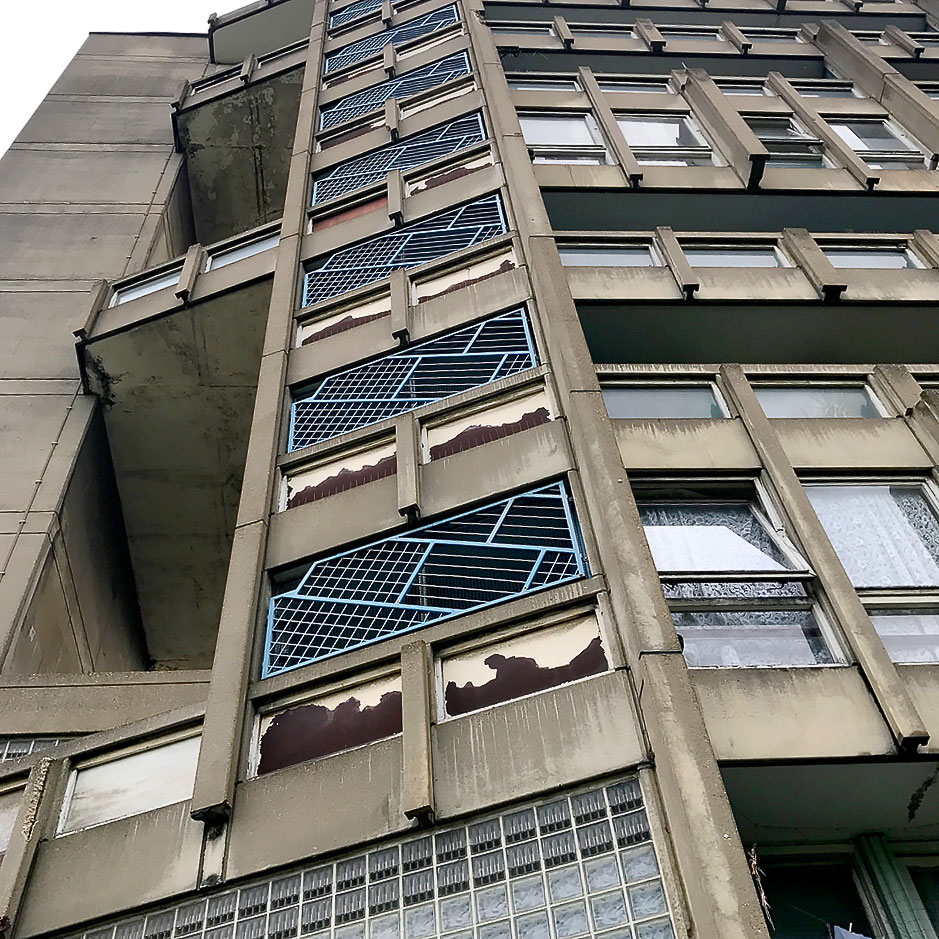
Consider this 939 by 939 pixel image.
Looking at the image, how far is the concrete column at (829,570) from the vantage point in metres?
6.66

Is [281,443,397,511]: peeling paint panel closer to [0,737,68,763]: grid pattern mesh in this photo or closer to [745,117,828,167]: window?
[0,737,68,763]: grid pattern mesh

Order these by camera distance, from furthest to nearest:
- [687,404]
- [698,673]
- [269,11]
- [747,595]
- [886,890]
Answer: [269,11] < [687,404] < [747,595] < [698,673] < [886,890]

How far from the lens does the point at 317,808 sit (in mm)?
6215

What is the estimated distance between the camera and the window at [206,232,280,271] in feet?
50.3

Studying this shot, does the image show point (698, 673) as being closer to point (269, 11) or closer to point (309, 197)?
point (309, 197)

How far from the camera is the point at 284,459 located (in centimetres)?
989

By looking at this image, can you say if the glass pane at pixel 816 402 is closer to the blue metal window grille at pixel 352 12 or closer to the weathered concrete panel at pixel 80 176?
the weathered concrete panel at pixel 80 176

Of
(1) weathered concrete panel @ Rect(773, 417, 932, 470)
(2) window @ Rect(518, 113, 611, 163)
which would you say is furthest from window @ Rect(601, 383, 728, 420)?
(2) window @ Rect(518, 113, 611, 163)

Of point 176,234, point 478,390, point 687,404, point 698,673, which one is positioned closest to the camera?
point 698,673

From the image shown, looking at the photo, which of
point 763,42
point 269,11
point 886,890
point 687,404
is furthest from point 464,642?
point 269,11

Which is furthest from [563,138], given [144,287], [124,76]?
[124,76]

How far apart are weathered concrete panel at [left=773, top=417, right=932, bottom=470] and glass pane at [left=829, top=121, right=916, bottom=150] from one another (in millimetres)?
10349

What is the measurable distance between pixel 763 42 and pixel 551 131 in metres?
9.04

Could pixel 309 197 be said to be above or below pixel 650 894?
above
